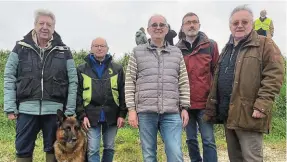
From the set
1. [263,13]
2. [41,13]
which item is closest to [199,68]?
[41,13]

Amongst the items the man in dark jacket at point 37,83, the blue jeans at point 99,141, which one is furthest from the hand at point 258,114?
the man in dark jacket at point 37,83

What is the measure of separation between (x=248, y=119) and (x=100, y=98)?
1910 mm

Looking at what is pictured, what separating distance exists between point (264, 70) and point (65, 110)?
248 centimetres

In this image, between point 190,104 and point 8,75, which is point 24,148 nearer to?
point 8,75

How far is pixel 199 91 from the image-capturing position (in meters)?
4.48

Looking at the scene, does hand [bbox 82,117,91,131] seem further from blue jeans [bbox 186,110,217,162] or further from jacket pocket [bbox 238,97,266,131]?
jacket pocket [bbox 238,97,266,131]

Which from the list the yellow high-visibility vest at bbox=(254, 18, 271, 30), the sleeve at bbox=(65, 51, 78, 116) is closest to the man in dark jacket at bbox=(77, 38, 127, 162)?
the sleeve at bbox=(65, 51, 78, 116)

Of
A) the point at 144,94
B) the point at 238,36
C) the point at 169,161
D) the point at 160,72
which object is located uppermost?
the point at 238,36

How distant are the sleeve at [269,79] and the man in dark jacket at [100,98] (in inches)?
75.1

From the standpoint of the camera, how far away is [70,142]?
4.75 metres

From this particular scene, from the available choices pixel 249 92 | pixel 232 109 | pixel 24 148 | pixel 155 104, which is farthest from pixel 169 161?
pixel 24 148

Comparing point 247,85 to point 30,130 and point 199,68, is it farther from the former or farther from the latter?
point 30,130

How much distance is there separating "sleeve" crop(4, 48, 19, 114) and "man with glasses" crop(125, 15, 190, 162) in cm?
142

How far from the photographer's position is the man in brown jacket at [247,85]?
3.52m
